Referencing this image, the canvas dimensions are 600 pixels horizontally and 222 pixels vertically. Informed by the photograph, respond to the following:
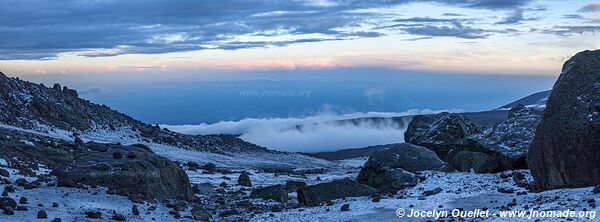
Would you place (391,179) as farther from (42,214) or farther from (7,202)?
(7,202)

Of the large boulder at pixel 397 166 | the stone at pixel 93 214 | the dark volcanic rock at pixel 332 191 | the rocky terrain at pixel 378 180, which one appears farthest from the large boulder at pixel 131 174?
the large boulder at pixel 397 166

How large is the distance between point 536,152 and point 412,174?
967 cm

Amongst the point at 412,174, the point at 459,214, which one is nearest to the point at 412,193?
the point at 412,174

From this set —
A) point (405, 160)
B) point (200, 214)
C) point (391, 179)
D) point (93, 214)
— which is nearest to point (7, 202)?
point (93, 214)

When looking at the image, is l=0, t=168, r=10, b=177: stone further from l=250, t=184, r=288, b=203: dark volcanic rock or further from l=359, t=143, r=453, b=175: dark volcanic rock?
l=359, t=143, r=453, b=175: dark volcanic rock

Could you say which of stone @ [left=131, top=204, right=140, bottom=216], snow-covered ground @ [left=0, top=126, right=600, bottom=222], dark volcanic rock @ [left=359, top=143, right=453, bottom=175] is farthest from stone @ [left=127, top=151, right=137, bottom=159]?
dark volcanic rock @ [left=359, top=143, right=453, bottom=175]

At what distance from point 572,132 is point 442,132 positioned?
79.1 ft

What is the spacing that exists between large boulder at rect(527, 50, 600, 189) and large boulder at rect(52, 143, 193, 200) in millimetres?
17879

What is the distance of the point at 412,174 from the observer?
115ft

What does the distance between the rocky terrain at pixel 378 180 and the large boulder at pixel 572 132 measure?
0.14 ft

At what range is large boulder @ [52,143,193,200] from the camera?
96.6 ft

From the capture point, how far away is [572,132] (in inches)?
961

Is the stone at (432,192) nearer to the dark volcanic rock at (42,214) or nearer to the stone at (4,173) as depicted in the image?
the dark volcanic rock at (42,214)

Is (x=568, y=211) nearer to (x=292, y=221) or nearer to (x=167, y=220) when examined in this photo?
(x=292, y=221)
